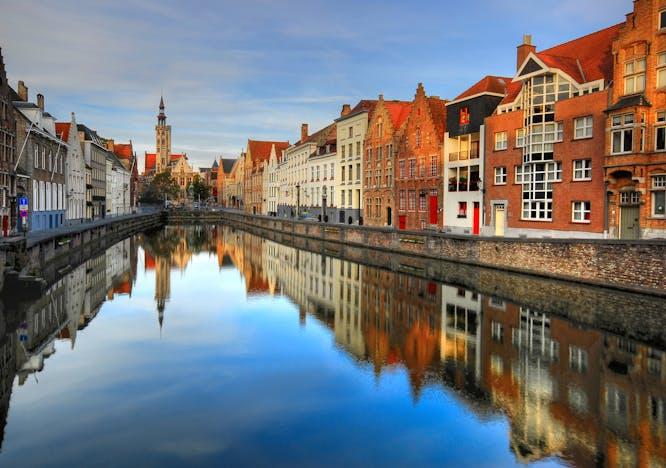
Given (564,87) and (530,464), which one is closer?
(530,464)

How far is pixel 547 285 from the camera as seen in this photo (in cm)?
2273

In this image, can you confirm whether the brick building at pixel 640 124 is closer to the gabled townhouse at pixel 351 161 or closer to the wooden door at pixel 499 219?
the wooden door at pixel 499 219

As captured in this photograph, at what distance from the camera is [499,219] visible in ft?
110

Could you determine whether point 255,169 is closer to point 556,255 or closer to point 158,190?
point 158,190

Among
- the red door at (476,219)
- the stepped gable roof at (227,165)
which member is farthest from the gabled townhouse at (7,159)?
the stepped gable roof at (227,165)

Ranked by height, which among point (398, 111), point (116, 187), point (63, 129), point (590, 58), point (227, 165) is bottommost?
point (116, 187)

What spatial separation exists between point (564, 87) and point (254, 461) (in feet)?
88.1

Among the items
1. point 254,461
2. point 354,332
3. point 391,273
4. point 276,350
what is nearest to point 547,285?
point 391,273

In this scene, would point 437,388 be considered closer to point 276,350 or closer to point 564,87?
point 276,350

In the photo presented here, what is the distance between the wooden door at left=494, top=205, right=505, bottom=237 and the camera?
1312 inches

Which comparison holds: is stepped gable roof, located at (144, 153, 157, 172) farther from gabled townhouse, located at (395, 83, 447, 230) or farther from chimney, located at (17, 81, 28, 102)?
gabled townhouse, located at (395, 83, 447, 230)

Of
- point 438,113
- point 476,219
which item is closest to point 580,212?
point 476,219

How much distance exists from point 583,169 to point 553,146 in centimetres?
230

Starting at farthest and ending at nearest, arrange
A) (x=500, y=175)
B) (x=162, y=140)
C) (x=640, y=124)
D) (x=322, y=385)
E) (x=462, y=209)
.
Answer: (x=162, y=140), (x=462, y=209), (x=500, y=175), (x=640, y=124), (x=322, y=385)
